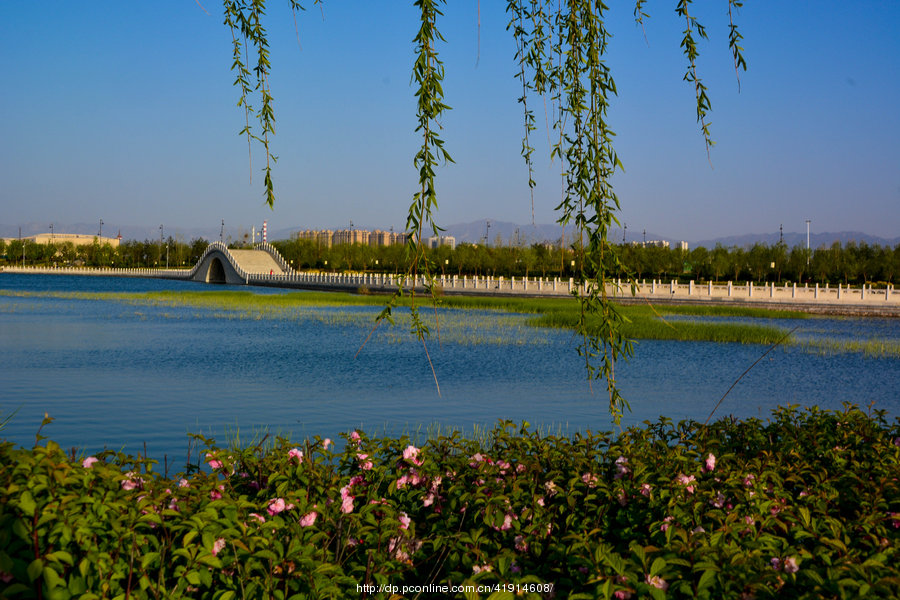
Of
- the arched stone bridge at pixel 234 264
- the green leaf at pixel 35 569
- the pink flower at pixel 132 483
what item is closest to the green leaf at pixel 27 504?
the green leaf at pixel 35 569

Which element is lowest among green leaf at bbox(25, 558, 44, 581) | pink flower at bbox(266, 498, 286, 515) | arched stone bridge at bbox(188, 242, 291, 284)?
pink flower at bbox(266, 498, 286, 515)

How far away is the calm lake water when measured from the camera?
13.8 m

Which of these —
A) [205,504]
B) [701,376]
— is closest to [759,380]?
[701,376]

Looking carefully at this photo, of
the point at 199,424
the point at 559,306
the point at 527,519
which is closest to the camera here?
the point at 527,519

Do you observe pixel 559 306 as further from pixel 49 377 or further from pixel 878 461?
pixel 878 461

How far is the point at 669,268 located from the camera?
8781 centimetres

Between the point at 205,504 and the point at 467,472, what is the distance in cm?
197

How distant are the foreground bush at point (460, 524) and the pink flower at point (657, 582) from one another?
0.03 meters

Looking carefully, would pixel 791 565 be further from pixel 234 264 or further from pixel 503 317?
pixel 234 264

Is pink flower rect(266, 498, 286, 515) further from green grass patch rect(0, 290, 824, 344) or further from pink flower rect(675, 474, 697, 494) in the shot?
green grass patch rect(0, 290, 824, 344)

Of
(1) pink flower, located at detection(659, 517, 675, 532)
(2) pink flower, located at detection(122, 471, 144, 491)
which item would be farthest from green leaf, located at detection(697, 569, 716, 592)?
(2) pink flower, located at detection(122, 471, 144, 491)

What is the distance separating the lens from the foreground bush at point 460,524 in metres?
3.25

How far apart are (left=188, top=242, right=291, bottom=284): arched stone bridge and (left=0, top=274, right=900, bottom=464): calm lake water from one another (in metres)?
77.1

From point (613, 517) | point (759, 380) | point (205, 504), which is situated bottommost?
point (759, 380)
